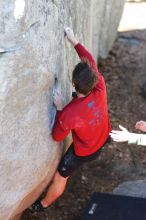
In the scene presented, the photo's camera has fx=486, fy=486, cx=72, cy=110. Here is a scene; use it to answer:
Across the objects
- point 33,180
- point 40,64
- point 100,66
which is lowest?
point 100,66

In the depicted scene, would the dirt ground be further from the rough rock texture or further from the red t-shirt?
the red t-shirt

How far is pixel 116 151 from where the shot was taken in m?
5.18

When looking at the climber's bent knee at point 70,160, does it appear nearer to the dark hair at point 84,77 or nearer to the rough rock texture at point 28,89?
the rough rock texture at point 28,89

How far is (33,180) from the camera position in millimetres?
3621

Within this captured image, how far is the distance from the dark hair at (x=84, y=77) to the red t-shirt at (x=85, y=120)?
110 mm

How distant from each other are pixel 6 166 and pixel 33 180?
0.40 meters

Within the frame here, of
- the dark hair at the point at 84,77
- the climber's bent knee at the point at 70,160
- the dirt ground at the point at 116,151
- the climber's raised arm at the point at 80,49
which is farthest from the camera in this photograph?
the dirt ground at the point at 116,151

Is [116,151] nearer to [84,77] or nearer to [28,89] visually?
[84,77]

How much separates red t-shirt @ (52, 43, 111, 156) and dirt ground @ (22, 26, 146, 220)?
0.74 meters

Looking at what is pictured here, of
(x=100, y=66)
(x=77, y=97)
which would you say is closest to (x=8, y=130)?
(x=77, y=97)

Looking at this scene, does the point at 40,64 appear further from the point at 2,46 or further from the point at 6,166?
the point at 6,166

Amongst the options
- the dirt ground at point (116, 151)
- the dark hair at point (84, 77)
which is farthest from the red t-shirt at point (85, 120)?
the dirt ground at point (116, 151)

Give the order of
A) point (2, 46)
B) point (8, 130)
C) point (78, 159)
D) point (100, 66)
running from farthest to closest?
point (100, 66), point (78, 159), point (8, 130), point (2, 46)

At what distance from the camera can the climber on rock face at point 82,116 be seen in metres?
3.60
